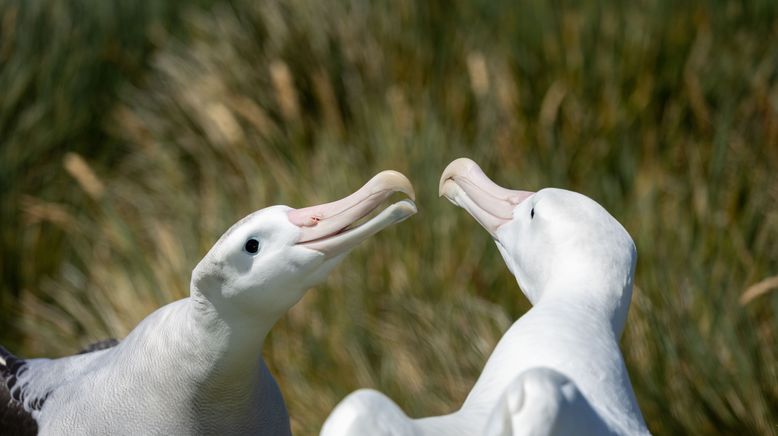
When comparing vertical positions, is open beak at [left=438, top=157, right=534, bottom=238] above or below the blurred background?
above

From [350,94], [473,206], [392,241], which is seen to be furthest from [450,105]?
[473,206]

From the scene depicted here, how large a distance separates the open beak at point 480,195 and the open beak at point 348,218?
12.8 inches

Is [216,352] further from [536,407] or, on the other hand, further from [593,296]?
[536,407]

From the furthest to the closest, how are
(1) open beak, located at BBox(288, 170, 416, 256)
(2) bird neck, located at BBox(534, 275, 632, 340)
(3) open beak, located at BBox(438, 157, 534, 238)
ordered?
(3) open beak, located at BBox(438, 157, 534, 238), (1) open beak, located at BBox(288, 170, 416, 256), (2) bird neck, located at BBox(534, 275, 632, 340)

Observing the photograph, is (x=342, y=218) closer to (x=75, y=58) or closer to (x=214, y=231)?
(x=214, y=231)

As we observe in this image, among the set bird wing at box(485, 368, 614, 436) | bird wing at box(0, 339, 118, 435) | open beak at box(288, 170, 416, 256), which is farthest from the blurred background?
bird wing at box(485, 368, 614, 436)

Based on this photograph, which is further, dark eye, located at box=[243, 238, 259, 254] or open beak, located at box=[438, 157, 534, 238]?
open beak, located at box=[438, 157, 534, 238]

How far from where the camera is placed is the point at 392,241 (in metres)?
5.08

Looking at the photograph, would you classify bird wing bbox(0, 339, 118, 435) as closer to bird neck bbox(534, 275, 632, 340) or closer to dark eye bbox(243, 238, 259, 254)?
dark eye bbox(243, 238, 259, 254)

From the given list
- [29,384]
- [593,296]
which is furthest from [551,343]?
[29,384]

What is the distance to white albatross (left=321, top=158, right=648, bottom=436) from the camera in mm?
2123

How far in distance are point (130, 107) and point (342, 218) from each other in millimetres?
4561

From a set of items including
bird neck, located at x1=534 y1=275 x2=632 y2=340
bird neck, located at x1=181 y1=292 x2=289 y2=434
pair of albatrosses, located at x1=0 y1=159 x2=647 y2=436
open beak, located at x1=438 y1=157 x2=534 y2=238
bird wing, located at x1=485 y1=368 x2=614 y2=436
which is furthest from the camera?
open beak, located at x1=438 y1=157 x2=534 y2=238

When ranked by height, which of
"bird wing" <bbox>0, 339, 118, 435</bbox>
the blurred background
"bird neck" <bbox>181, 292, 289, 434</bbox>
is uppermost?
"bird neck" <bbox>181, 292, 289, 434</bbox>
